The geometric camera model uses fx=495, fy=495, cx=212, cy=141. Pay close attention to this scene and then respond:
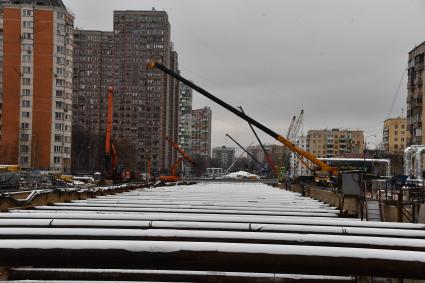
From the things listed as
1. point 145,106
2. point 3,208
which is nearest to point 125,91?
point 145,106

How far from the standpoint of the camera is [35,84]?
246ft

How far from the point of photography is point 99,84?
12400 cm

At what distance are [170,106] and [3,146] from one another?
57.0 metres

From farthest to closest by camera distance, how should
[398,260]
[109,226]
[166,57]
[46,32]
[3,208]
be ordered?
1. [166,57]
2. [46,32]
3. [3,208]
4. [109,226]
5. [398,260]

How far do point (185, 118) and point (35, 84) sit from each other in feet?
334

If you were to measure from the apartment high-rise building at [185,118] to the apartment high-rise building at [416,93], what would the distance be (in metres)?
109

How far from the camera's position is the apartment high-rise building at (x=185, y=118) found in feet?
560

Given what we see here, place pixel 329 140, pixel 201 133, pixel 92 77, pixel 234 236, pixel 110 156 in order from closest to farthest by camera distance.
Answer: pixel 234 236
pixel 110 156
pixel 92 77
pixel 329 140
pixel 201 133

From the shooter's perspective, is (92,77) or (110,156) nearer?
(110,156)

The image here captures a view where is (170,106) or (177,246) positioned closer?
(177,246)

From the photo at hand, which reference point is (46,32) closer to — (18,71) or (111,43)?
(18,71)

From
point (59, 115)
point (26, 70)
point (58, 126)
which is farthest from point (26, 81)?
point (58, 126)

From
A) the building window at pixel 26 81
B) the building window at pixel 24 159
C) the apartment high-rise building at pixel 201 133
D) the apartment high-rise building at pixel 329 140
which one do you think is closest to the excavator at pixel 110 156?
the building window at pixel 26 81

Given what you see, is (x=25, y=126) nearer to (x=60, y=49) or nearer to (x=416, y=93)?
(x=60, y=49)
